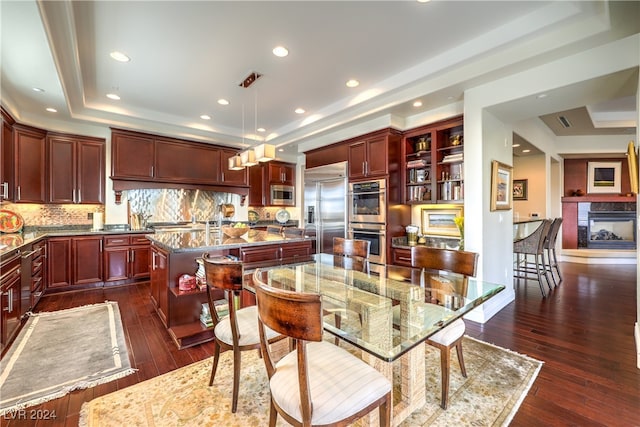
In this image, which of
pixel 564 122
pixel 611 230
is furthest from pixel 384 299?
pixel 611 230

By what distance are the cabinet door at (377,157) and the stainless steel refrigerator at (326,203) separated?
21.1 inches

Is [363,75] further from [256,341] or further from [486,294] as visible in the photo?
[256,341]

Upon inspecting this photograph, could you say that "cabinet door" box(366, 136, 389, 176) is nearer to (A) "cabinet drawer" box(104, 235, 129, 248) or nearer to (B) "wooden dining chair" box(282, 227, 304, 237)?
(B) "wooden dining chair" box(282, 227, 304, 237)

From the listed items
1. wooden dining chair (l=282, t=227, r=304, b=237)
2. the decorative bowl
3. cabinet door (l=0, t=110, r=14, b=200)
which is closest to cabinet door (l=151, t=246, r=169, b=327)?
the decorative bowl

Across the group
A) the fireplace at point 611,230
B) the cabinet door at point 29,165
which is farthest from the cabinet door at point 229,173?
the fireplace at point 611,230

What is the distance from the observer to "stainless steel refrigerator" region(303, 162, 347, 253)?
4.86m

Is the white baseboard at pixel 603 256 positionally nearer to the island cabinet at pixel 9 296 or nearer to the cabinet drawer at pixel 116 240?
the cabinet drawer at pixel 116 240

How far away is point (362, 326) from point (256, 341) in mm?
701

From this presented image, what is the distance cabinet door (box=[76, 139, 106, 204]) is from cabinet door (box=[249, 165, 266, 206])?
2.71 m

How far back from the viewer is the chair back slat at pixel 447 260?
205 cm

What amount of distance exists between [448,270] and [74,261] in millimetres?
5126

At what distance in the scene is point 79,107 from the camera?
4086 millimetres

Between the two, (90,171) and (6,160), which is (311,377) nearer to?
(6,160)

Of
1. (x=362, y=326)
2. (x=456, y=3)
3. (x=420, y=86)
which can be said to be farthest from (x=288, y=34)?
(x=362, y=326)
